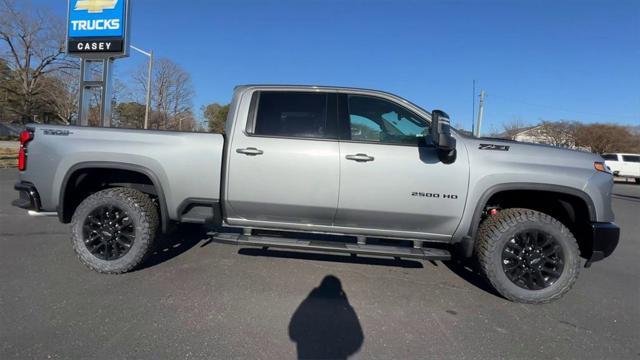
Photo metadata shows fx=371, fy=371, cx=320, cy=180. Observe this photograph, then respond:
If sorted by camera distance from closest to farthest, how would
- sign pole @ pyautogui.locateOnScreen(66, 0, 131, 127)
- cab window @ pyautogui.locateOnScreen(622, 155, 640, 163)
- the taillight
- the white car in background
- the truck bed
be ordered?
the truck bed, the taillight, sign pole @ pyautogui.locateOnScreen(66, 0, 131, 127), the white car in background, cab window @ pyautogui.locateOnScreen(622, 155, 640, 163)

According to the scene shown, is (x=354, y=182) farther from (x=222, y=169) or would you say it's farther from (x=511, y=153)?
(x=511, y=153)

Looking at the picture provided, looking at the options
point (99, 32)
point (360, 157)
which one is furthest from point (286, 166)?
point (99, 32)

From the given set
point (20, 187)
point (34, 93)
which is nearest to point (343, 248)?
point (20, 187)

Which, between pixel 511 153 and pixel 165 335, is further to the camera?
pixel 511 153

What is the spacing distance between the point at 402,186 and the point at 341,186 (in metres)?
0.61

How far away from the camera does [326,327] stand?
122 inches

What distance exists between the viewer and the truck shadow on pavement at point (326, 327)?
2775 millimetres

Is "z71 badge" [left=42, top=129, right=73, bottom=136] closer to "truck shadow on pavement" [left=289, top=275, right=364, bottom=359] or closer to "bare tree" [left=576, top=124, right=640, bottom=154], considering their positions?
"truck shadow on pavement" [left=289, top=275, right=364, bottom=359]

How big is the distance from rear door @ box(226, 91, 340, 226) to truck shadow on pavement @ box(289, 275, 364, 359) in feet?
2.57

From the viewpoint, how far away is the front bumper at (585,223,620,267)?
362cm

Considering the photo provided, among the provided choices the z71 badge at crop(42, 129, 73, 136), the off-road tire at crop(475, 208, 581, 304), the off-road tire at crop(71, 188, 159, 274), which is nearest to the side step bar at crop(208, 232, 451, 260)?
the off-road tire at crop(475, 208, 581, 304)

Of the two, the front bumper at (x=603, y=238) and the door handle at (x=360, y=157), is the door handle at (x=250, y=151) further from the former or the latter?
the front bumper at (x=603, y=238)

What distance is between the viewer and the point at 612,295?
13.8 ft

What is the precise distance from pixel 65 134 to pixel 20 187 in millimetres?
787
